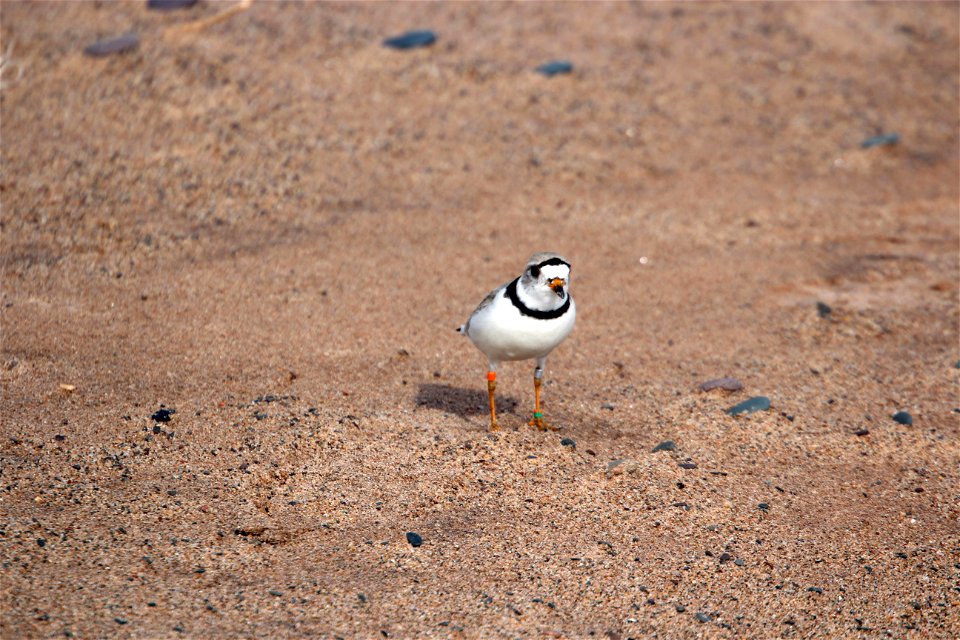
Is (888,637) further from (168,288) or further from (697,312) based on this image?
(168,288)

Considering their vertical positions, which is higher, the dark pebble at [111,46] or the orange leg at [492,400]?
the dark pebble at [111,46]

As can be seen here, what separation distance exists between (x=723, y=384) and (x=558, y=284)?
2.03m

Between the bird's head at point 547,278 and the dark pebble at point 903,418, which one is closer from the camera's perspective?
the bird's head at point 547,278

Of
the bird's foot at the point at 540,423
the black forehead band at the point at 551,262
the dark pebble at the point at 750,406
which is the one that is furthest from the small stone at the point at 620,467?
the black forehead band at the point at 551,262

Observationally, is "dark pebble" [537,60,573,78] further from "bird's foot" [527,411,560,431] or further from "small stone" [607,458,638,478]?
"small stone" [607,458,638,478]

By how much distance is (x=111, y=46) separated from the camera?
11219 millimetres

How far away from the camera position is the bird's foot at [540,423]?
625cm

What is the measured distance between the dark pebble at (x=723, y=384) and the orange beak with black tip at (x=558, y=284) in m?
1.89

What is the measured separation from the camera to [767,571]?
5137 millimetres

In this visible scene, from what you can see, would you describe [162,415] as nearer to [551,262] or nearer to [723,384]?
[551,262]

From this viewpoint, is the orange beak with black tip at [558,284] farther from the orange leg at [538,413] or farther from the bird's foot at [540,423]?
the bird's foot at [540,423]

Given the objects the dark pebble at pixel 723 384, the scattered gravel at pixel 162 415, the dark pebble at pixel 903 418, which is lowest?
the dark pebble at pixel 903 418

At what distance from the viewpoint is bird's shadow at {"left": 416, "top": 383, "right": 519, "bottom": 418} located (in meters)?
6.58

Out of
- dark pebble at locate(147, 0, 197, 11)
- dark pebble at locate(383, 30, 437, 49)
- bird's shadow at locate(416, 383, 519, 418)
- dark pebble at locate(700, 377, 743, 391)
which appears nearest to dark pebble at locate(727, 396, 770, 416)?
dark pebble at locate(700, 377, 743, 391)
